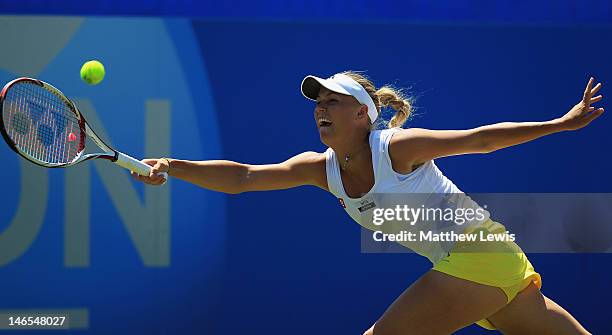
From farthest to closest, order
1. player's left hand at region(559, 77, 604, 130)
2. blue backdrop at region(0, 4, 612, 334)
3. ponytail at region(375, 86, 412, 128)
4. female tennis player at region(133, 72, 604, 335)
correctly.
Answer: blue backdrop at region(0, 4, 612, 334) → ponytail at region(375, 86, 412, 128) → female tennis player at region(133, 72, 604, 335) → player's left hand at region(559, 77, 604, 130)

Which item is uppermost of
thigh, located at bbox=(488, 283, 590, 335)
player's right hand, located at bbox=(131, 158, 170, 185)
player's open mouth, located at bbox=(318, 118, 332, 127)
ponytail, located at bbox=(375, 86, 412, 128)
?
ponytail, located at bbox=(375, 86, 412, 128)

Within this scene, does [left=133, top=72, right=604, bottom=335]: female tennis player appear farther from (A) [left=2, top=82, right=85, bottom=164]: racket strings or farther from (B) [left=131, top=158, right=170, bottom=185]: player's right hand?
(A) [left=2, top=82, right=85, bottom=164]: racket strings

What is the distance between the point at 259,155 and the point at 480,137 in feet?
5.52

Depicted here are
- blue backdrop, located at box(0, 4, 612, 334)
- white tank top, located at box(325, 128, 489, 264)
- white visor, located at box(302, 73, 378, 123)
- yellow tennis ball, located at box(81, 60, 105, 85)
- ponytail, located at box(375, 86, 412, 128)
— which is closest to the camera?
white tank top, located at box(325, 128, 489, 264)

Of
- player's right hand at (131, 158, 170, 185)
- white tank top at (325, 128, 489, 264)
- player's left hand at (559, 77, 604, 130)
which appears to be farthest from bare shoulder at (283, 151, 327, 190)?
player's left hand at (559, 77, 604, 130)

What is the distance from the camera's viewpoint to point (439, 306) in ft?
11.5

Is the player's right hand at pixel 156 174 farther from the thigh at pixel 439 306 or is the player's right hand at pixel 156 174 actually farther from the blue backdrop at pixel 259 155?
the blue backdrop at pixel 259 155

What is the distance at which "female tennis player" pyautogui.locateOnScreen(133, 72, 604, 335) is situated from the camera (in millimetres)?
3465

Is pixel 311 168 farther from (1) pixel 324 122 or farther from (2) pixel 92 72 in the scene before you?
(2) pixel 92 72

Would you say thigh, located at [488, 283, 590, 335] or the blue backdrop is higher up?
the blue backdrop

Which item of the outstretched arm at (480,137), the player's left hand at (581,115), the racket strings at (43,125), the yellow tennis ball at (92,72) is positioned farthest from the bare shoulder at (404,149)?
the yellow tennis ball at (92,72)

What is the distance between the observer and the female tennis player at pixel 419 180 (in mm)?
3465

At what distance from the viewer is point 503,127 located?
339cm

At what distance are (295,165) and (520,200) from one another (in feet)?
4.98
